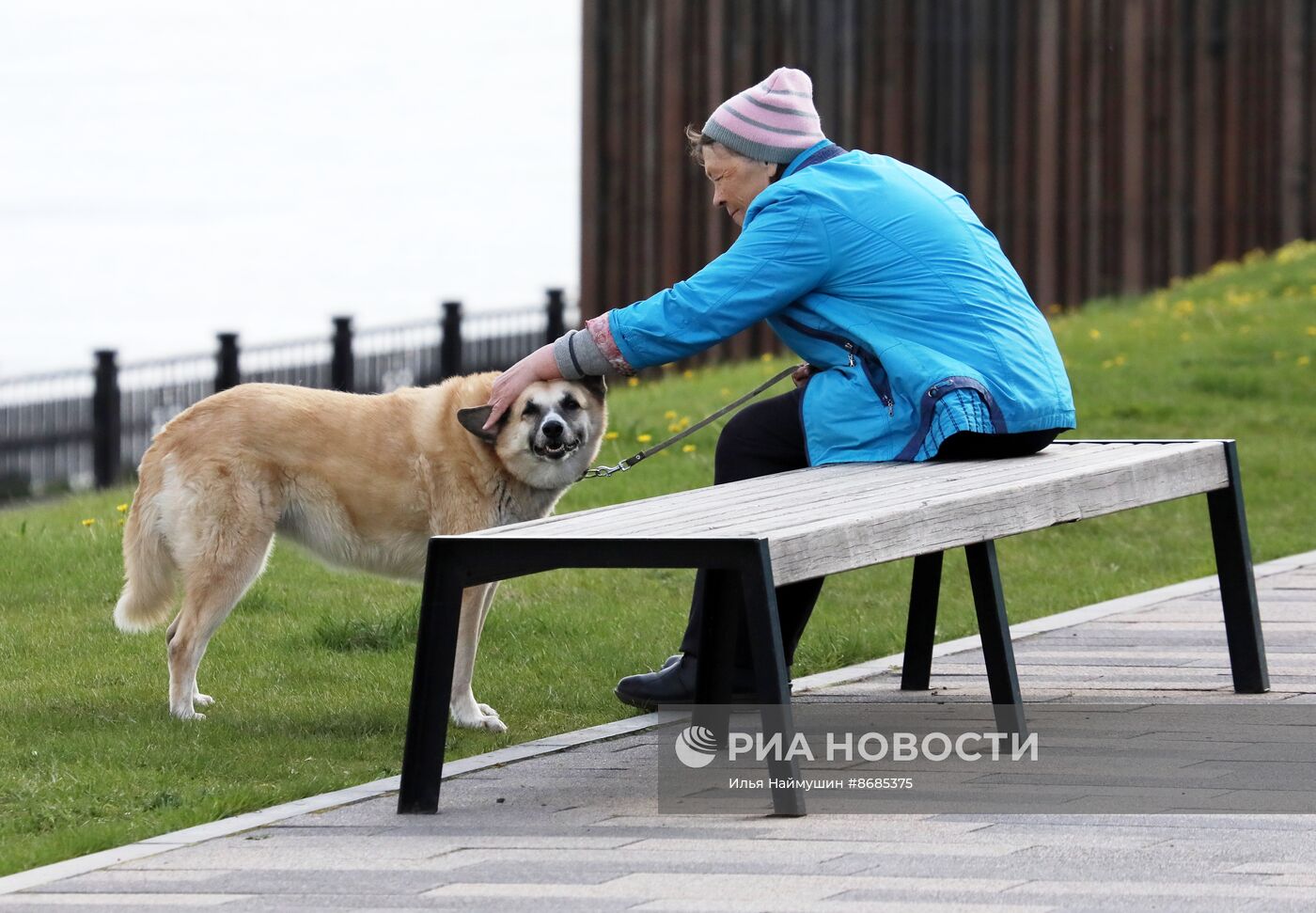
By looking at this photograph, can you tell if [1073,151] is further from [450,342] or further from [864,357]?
[864,357]

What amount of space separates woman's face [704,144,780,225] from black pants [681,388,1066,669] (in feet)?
1.83

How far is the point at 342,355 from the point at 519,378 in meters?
11.1

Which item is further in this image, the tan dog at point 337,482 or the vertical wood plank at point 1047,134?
the vertical wood plank at point 1047,134

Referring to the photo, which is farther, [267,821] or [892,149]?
[892,149]

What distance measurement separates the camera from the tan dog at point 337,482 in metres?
5.45

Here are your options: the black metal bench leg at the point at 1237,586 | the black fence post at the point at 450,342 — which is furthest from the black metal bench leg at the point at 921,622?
the black fence post at the point at 450,342

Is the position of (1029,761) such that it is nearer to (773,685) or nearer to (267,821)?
(773,685)

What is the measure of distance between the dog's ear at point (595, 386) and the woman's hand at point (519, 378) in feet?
0.81

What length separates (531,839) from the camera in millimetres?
4078

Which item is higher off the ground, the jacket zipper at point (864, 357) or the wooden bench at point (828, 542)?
the jacket zipper at point (864, 357)

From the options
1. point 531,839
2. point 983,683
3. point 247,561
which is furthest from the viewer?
point 983,683

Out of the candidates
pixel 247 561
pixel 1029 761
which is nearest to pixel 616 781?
pixel 1029 761

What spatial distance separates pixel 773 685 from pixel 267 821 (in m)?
1.16

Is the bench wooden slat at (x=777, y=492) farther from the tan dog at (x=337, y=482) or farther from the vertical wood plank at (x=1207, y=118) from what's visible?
the vertical wood plank at (x=1207, y=118)
